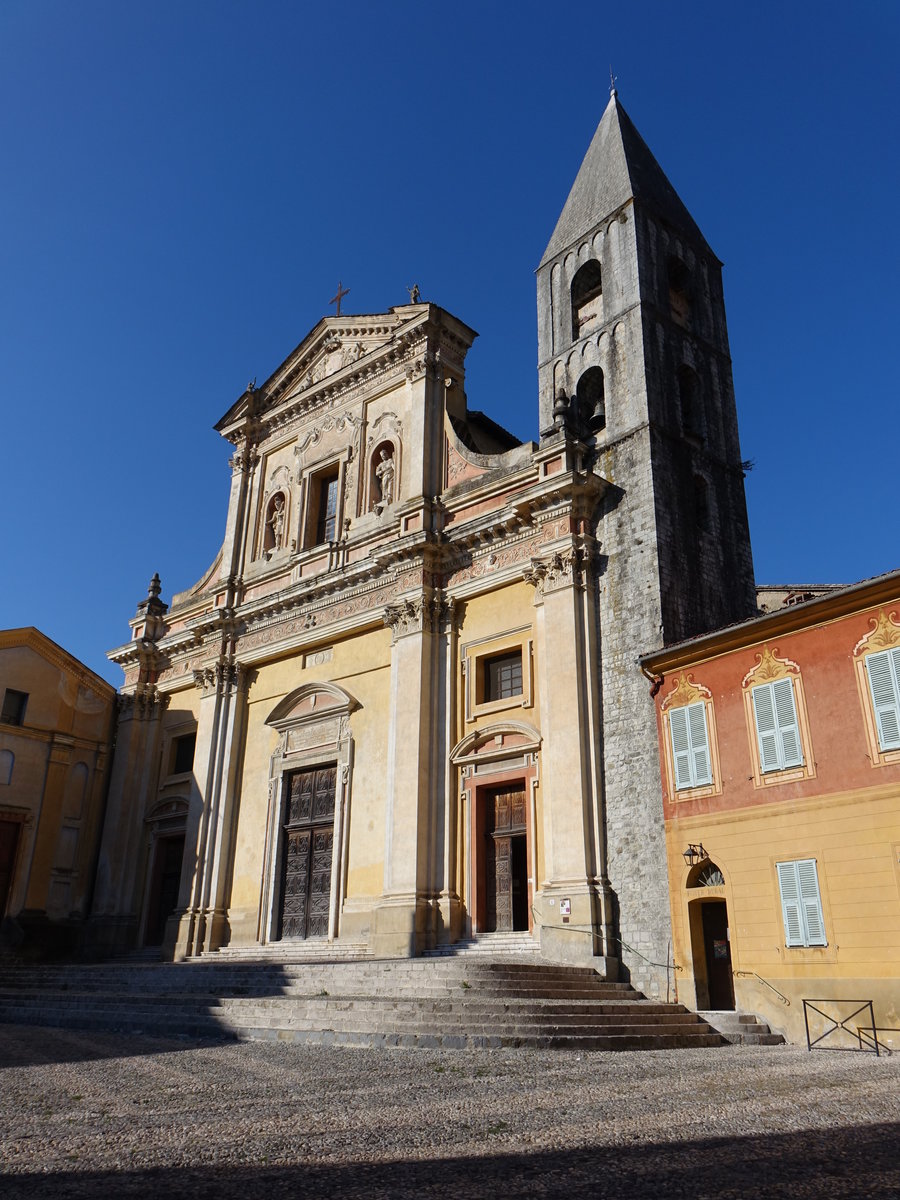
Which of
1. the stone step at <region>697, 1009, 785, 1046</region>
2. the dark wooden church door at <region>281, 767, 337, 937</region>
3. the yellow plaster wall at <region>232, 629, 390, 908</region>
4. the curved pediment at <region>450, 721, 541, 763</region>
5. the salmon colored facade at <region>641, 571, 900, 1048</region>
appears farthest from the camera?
the dark wooden church door at <region>281, 767, 337, 937</region>

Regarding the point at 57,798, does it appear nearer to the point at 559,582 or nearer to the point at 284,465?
the point at 284,465

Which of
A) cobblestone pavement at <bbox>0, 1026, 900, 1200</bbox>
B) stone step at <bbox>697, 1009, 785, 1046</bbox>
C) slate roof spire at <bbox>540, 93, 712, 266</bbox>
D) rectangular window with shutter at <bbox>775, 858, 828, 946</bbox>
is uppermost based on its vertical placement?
slate roof spire at <bbox>540, 93, 712, 266</bbox>

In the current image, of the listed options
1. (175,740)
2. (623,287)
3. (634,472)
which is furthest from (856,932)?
(175,740)

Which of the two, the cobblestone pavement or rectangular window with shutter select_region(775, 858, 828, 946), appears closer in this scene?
the cobblestone pavement

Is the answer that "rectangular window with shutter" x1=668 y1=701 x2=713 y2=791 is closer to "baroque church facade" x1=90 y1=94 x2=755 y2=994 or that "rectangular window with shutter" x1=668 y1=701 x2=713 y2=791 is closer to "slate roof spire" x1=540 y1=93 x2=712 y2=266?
"baroque church facade" x1=90 y1=94 x2=755 y2=994

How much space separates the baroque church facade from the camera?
56.3 feet

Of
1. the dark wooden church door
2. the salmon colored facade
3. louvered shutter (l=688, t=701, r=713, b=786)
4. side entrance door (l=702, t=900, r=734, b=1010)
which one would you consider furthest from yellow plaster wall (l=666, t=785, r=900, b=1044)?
the dark wooden church door

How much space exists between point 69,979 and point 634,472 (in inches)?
576

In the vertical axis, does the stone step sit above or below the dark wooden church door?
below

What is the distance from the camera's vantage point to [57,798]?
84.2ft

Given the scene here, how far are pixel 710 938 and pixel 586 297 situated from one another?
47.3 feet

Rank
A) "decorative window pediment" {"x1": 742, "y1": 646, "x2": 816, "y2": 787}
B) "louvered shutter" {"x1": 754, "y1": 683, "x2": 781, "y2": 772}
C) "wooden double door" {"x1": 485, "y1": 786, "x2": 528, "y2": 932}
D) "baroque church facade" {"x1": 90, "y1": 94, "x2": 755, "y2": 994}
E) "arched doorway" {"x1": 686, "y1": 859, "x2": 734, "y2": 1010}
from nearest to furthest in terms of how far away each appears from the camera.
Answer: "decorative window pediment" {"x1": 742, "y1": 646, "x2": 816, "y2": 787} < "louvered shutter" {"x1": 754, "y1": 683, "x2": 781, "y2": 772} < "arched doorway" {"x1": 686, "y1": 859, "x2": 734, "y2": 1010} < "baroque church facade" {"x1": 90, "y1": 94, "x2": 755, "y2": 994} < "wooden double door" {"x1": 485, "y1": 786, "x2": 528, "y2": 932}

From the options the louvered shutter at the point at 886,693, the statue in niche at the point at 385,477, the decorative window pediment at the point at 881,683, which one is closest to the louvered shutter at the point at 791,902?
the decorative window pediment at the point at 881,683

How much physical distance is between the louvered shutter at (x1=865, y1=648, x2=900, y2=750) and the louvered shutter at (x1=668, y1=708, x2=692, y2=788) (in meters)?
3.16
